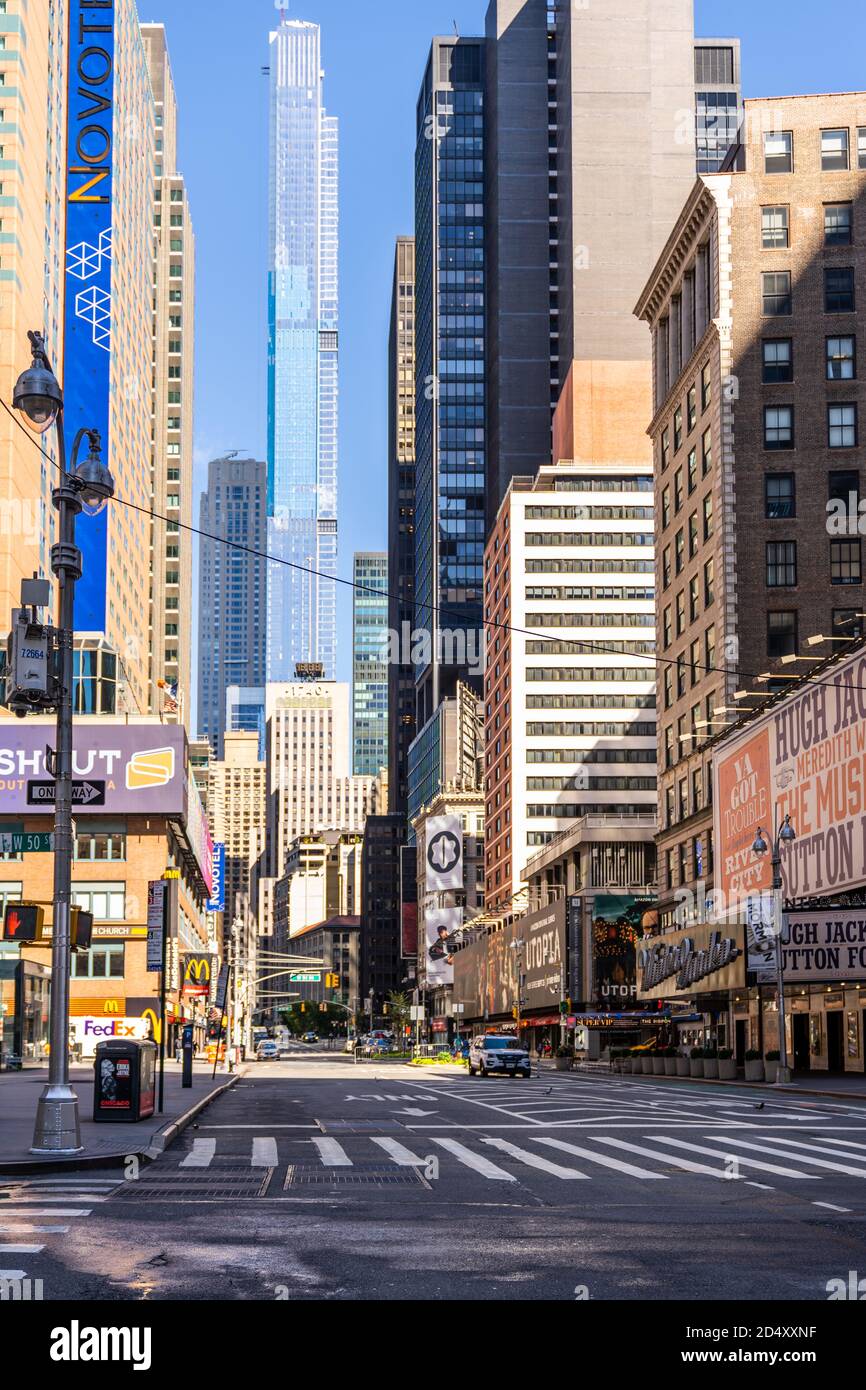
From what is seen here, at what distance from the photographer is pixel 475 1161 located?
2123 cm

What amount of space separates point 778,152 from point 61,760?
67857mm

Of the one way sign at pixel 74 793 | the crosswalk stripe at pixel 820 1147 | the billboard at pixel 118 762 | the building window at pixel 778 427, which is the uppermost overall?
the building window at pixel 778 427

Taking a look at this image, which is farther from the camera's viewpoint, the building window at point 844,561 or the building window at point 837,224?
the building window at point 837,224

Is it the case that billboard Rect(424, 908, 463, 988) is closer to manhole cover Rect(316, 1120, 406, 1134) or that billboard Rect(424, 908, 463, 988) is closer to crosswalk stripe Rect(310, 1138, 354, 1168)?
manhole cover Rect(316, 1120, 406, 1134)

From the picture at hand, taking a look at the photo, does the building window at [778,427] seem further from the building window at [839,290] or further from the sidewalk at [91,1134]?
the sidewalk at [91,1134]

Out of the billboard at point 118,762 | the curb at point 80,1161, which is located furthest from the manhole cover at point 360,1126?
the billboard at point 118,762

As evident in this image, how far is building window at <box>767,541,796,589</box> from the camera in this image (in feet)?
253

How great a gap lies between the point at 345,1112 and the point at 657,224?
498ft

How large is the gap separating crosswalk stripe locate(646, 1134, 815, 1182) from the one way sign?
979cm

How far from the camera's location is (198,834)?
12469 centimetres

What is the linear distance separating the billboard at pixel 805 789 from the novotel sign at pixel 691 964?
203 centimetres

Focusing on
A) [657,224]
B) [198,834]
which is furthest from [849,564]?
[657,224]

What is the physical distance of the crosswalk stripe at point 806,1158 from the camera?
2002cm

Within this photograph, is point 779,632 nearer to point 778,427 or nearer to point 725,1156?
point 778,427
